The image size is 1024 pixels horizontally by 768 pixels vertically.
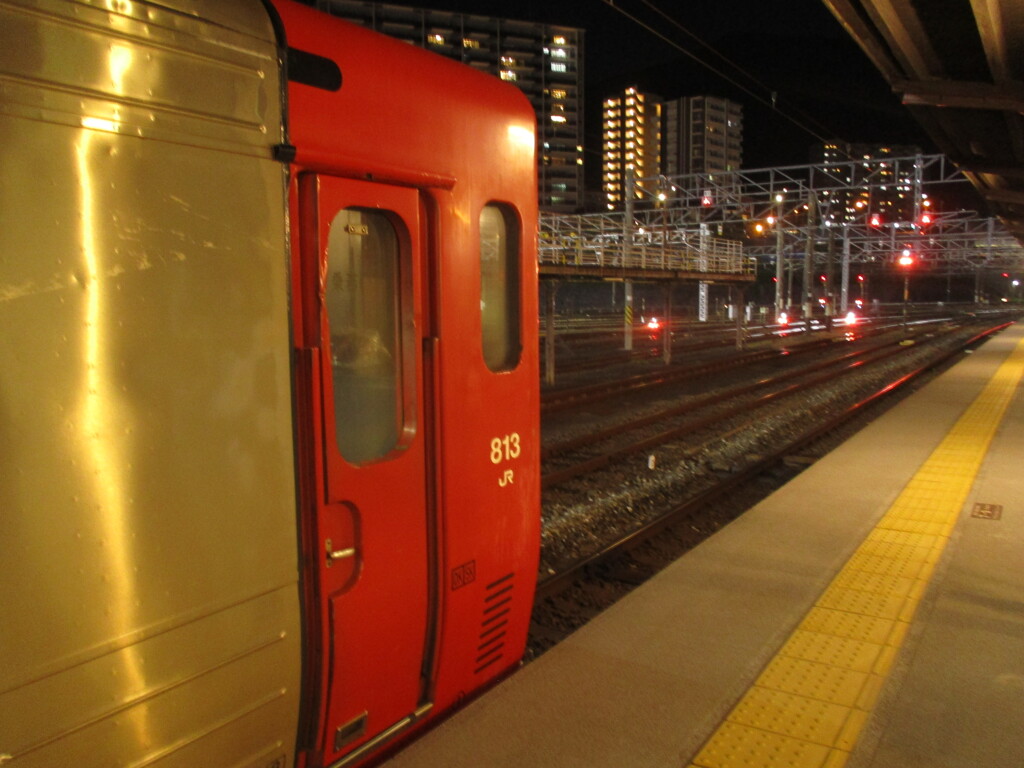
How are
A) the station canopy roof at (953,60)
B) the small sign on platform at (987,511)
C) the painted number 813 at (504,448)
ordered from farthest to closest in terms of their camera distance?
the station canopy roof at (953,60) < the small sign on platform at (987,511) < the painted number 813 at (504,448)

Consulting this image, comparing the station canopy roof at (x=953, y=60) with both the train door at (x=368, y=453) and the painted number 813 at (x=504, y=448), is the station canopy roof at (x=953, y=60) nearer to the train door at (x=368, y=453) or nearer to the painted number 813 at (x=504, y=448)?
the painted number 813 at (x=504, y=448)

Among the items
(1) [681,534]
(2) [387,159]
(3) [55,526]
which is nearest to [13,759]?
(3) [55,526]

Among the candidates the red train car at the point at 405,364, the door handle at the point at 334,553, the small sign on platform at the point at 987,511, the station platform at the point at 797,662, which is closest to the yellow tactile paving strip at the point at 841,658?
the station platform at the point at 797,662

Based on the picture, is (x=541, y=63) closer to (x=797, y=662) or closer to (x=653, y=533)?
(x=653, y=533)

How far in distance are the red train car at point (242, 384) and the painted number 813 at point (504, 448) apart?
2 cm

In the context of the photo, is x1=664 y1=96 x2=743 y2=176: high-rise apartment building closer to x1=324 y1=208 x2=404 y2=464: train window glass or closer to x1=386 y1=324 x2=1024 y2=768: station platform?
x1=386 y1=324 x2=1024 y2=768: station platform

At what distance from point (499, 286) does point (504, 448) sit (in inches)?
28.1

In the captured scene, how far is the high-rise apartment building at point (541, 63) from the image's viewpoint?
9156 cm

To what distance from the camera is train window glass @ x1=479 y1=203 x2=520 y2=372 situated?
3666mm

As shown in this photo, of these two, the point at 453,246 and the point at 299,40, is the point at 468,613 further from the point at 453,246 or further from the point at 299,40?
the point at 299,40

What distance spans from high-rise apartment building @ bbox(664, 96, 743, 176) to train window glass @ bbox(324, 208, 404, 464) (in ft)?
503

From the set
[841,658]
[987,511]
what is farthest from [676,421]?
[841,658]

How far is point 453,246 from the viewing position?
3.33 metres

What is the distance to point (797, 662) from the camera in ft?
14.1
